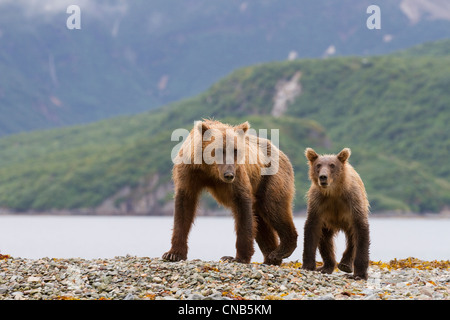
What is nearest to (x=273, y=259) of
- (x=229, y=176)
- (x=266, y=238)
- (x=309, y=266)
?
(x=266, y=238)

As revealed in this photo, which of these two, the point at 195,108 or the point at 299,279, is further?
the point at 195,108

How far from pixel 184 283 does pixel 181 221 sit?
189 centimetres

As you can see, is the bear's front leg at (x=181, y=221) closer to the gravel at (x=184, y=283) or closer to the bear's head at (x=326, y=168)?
the gravel at (x=184, y=283)

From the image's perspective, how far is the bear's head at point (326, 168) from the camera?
13078 mm

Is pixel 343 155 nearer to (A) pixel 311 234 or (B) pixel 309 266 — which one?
(A) pixel 311 234

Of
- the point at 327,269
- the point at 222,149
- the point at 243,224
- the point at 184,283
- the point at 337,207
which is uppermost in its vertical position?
the point at 222,149

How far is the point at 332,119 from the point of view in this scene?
155000 mm

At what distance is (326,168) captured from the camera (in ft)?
43.4

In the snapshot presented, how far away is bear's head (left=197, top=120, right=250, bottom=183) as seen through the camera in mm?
12664

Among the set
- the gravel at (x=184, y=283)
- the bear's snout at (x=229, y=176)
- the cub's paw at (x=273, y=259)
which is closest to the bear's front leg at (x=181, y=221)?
the gravel at (x=184, y=283)

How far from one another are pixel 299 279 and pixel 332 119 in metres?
144

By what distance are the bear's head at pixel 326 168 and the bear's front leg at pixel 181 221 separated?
2.13 m
